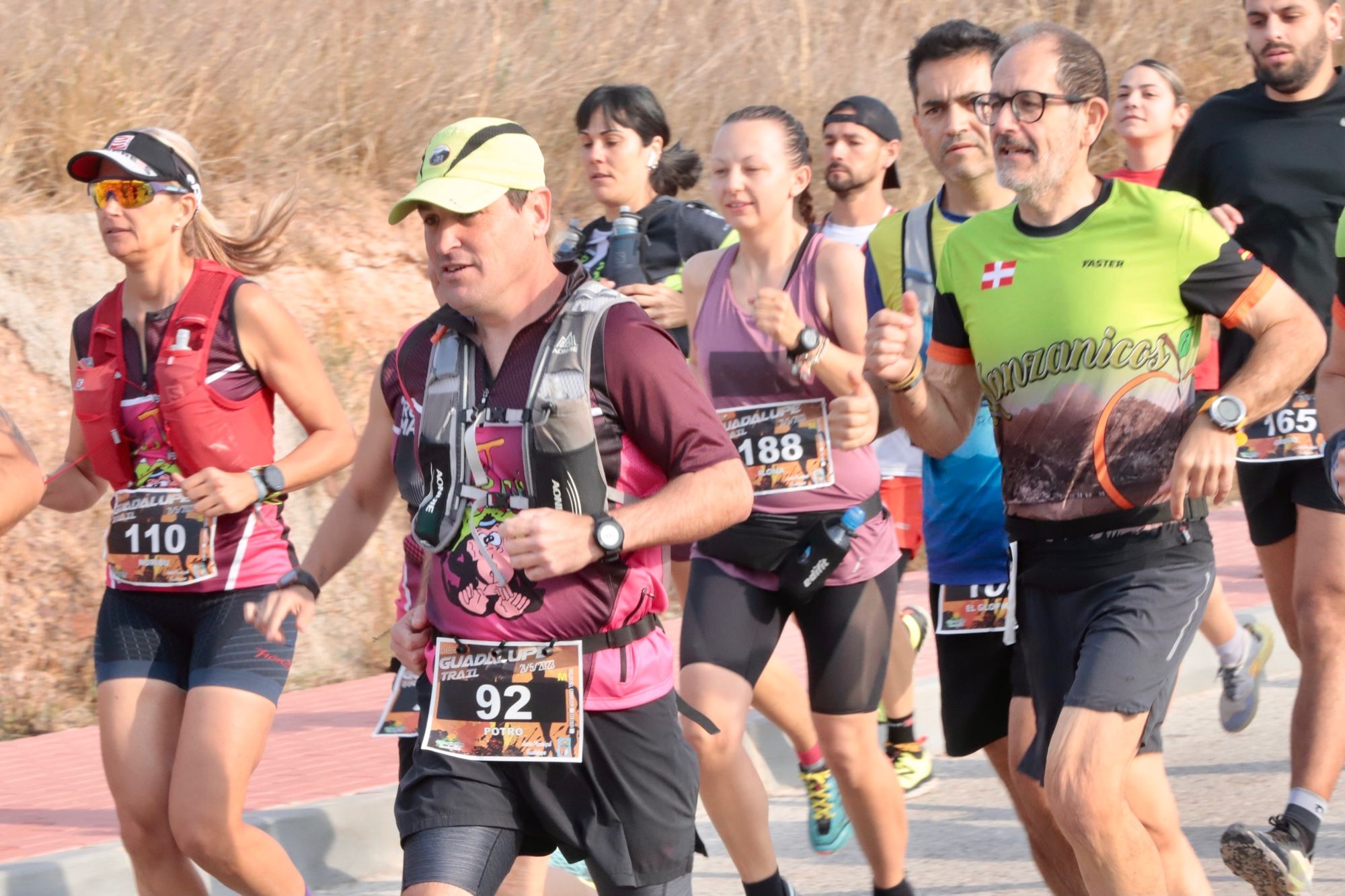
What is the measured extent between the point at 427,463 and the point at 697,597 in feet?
6.08

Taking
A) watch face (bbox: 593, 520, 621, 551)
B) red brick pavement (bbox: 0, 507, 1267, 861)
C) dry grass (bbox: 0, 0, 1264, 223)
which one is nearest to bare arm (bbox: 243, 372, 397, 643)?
watch face (bbox: 593, 520, 621, 551)

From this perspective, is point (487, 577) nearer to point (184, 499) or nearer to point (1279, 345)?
point (184, 499)

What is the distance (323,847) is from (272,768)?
4.03 feet

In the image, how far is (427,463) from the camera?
3662mm

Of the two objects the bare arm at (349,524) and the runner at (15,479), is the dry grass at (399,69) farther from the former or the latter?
the runner at (15,479)

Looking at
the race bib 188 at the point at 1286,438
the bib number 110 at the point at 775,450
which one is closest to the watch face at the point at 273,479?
the bib number 110 at the point at 775,450

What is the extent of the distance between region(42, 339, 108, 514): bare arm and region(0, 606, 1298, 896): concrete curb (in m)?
1.11

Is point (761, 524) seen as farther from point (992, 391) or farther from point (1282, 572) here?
point (1282, 572)

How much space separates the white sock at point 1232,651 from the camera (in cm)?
745

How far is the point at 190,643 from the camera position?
489cm

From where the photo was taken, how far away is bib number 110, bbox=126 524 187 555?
4.85 m

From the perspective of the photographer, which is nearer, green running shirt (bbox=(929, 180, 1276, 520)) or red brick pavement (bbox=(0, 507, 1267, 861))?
green running shirt (bbox=(929, 180, 1276, 520))

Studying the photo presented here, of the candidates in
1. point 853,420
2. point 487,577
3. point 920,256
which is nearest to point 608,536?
point 487,577

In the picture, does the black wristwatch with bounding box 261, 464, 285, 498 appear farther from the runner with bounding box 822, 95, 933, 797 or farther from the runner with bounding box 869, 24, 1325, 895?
the runner with bounding box 822, 95, 933, 797
